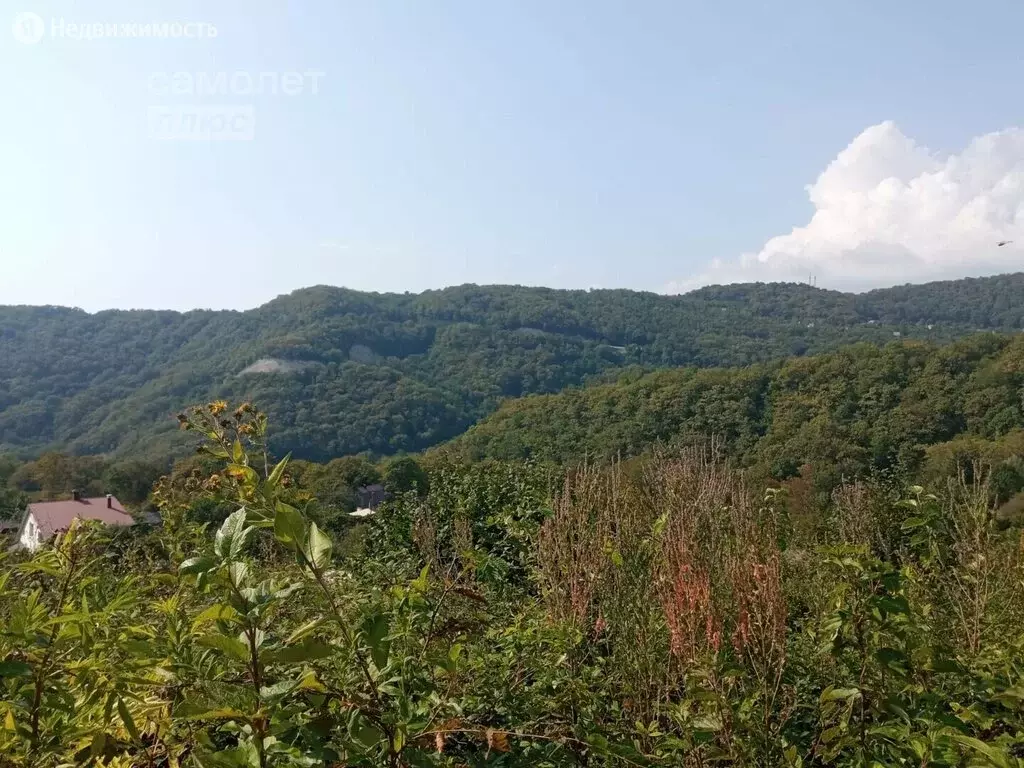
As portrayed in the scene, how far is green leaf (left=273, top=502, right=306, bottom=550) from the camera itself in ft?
3.48

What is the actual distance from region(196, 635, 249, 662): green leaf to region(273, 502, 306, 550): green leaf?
0.16 m

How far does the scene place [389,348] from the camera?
Answer: 97938 mm

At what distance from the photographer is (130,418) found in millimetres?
71625

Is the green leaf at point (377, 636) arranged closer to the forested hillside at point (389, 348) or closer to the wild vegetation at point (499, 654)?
the wild vegetation at point (499, 654)

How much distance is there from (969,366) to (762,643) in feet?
157

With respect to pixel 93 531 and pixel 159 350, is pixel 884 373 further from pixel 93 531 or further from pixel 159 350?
pixel 159 350

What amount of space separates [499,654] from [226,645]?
1669mm

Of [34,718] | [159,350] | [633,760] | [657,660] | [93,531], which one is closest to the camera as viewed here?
[34,718]

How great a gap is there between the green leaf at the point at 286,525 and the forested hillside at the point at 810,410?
3045 centimetres

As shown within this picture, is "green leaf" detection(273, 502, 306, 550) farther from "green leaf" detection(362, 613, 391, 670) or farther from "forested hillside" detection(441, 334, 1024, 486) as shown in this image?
"forested hillside" detection(441, 334, 1024, 486)

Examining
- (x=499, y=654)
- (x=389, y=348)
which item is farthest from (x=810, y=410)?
(x=389, y=348)

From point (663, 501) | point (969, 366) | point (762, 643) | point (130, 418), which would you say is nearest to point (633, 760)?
point (762, 643)

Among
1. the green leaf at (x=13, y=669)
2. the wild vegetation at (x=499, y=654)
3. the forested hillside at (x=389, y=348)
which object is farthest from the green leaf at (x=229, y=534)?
the forested hillside at (x=389, y=348)

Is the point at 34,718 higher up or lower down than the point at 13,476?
higher up
